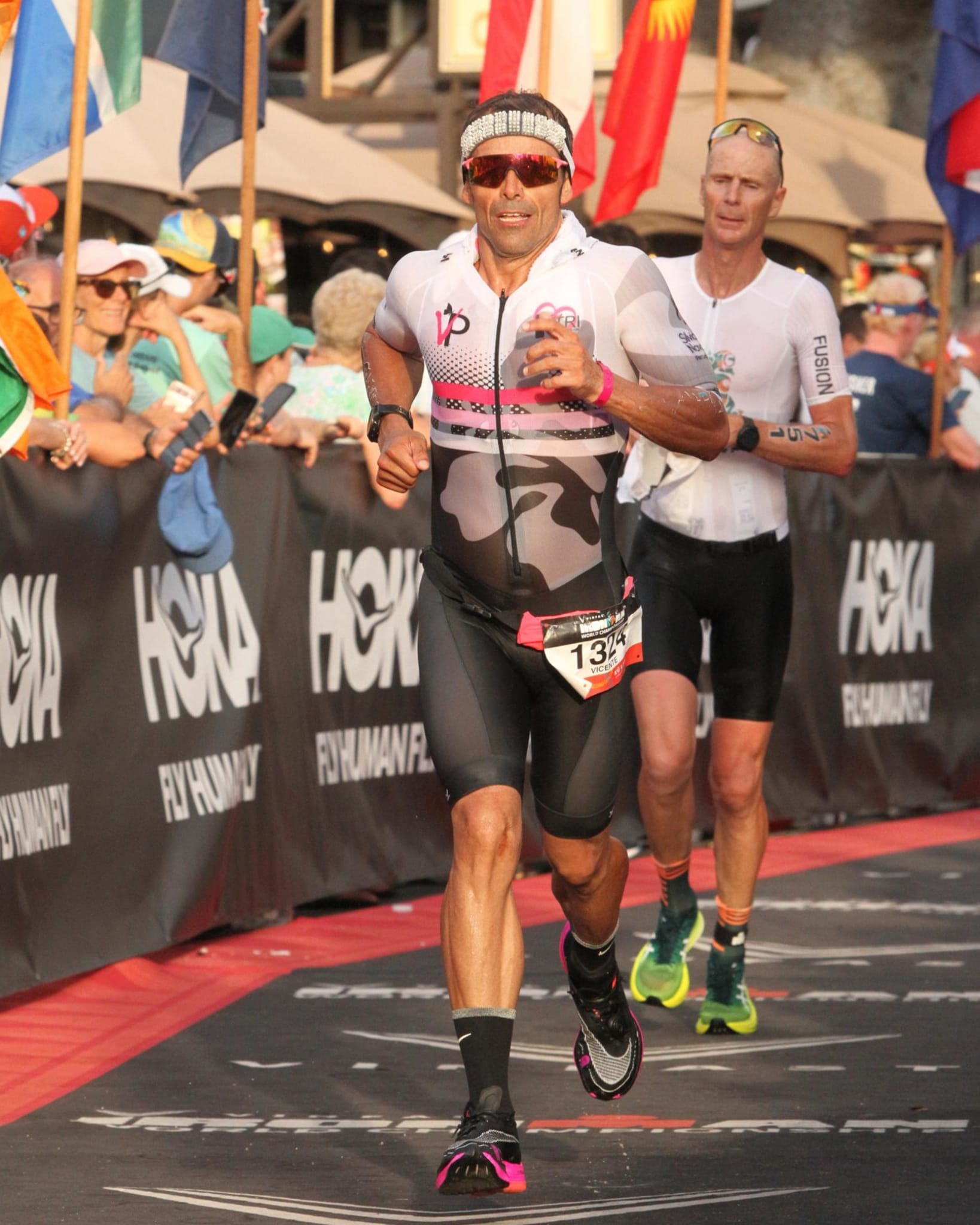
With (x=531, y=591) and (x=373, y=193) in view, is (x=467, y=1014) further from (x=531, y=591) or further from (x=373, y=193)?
(x=373, y=193)

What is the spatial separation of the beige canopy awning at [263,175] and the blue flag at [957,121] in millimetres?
3883

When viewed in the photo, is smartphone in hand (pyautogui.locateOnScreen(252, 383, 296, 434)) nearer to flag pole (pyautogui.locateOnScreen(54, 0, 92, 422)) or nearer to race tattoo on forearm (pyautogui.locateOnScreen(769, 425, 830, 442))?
flag pole (pyautogui.locateOnScreen(54, 0, 92, 422))

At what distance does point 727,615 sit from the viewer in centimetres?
722

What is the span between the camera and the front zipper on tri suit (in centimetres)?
521

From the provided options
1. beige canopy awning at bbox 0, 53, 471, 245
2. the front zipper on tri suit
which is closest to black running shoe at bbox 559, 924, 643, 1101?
the front zipper on tri suit

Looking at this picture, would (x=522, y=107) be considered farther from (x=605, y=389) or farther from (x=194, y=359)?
(x=194, y=359)

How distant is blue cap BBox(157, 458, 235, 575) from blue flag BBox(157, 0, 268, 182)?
2154 mm

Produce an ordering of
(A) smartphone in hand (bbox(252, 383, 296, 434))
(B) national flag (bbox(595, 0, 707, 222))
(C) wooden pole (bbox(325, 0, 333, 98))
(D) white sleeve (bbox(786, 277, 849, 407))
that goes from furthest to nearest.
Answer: (C) wooden pole (bbox(325, 0, 333, 98)) → (B) national flag (bbox(595, 0, 707, 222)) → (A) smartphone in hand (bbox(252, 383, 296, 434)) → (D) white sleeve (bbox(786, 277, 849, 407))

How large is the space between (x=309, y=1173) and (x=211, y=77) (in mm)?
5418

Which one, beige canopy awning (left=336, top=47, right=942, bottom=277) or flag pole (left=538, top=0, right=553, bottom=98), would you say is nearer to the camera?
flag pole (left=538, top=0, right=553, bottom=98)

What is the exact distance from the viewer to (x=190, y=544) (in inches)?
312

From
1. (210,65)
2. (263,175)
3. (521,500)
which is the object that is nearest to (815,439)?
(521,500)

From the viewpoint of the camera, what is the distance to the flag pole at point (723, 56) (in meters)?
10.6

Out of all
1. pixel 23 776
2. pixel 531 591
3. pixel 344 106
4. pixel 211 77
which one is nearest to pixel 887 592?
pixel 211 77
